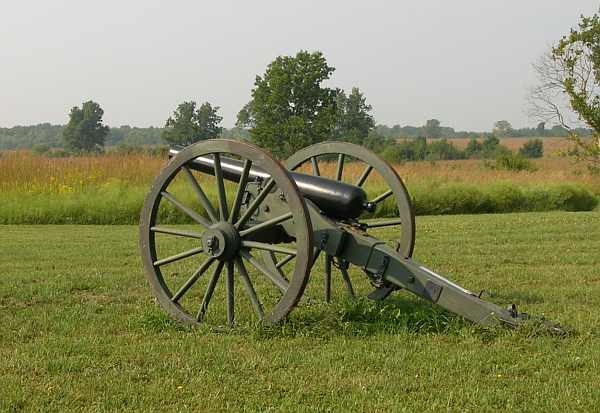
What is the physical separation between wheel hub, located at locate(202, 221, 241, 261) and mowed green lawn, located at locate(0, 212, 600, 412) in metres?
0.54

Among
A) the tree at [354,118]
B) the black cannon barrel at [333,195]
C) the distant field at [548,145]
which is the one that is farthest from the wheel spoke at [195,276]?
the tree at [354,118]

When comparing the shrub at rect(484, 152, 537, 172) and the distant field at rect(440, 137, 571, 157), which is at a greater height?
the distant field at rect(440, 137, 571, 157)

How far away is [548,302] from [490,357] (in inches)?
86.7

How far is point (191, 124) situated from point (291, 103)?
16940 mm

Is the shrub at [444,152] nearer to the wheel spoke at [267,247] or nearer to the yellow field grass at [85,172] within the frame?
the yellow field grass at [85,172]

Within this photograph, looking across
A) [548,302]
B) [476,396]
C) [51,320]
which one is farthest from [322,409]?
[548,302]

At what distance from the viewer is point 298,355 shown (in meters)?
4.88

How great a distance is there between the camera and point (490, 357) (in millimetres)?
4836

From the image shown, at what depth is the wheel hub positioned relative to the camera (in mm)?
5570

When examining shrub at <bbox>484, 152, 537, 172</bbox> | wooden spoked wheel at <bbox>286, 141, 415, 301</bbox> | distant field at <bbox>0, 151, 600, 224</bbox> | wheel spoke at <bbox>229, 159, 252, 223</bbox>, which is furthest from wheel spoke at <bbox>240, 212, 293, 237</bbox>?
shrub at <bbox>484, 152, 537, 172</bbox>

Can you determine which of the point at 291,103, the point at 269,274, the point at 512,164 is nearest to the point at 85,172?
the point at 269,274

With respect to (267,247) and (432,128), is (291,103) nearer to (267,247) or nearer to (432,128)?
(267,247)

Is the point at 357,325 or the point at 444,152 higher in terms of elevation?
the point at 444,152

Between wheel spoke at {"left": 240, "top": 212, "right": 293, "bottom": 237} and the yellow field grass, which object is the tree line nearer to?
the yellow field grass
